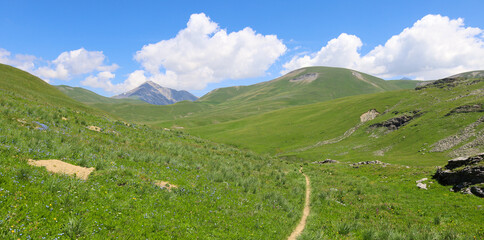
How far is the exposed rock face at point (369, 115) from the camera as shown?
86.9 m

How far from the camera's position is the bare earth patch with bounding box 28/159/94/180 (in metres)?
11.1

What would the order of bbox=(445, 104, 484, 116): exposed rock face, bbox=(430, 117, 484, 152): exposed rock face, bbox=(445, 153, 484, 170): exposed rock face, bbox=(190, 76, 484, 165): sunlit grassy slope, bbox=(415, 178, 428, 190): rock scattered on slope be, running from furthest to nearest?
bbox=(445, 104, 484, 116): exposed rock face → bbox=(190, 76, 484, 165): sunlit grassy slope → bbox=(430, 117, 484, 152): exposed rock face → bbox=(415, 178, 428, 190): rock scattered on slope → bbox=(445, 153, 484, 170): exposed rock face

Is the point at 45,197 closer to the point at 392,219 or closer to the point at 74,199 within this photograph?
the point at 74,199

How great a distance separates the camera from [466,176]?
21062mm

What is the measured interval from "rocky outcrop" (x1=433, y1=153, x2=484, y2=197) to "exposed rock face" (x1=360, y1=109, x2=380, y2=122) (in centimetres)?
6745

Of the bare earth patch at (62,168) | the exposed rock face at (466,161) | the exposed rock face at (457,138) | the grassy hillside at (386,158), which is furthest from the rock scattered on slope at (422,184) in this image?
the exposed rock face at (457,138)

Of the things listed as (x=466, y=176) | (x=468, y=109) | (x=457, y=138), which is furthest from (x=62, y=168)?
(x=468, y=109)

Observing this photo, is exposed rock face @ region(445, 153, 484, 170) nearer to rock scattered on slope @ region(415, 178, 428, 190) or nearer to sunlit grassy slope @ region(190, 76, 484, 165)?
rock scattered on slope @ region(415, 178, 428, 190)

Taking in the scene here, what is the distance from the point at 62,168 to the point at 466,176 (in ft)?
109

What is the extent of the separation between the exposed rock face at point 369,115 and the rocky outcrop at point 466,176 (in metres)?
67.5

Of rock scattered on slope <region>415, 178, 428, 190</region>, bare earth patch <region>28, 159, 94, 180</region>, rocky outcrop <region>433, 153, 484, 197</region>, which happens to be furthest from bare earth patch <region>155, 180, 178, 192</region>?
rocky outcrop <region>433, 153, 484, 197</region>

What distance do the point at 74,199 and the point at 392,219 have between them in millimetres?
19877

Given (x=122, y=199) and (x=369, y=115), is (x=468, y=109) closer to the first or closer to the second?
(x=369, y=115)

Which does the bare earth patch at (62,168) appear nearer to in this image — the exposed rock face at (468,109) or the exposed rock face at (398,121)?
the exposed rock face at (398,121)
